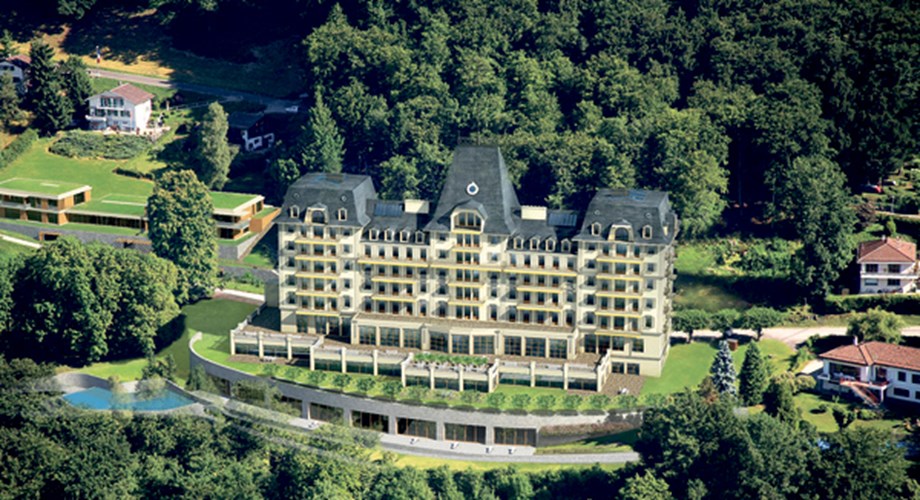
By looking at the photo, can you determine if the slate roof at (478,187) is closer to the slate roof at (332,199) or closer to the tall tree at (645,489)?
the slate roof at (332,199)

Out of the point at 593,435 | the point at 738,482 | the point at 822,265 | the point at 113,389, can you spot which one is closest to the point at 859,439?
the point at 738,482

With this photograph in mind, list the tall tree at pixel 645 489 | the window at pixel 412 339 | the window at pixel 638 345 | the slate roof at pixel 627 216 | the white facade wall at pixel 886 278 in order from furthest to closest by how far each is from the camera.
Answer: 1. the white facade wall at pixel 886 278
2. the window at pixel 412 339
3. the window at pixel 638 345
4. the slate roof at pixel 627 216
5. the tall tree at pixel 645 489

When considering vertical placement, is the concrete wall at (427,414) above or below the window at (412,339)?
below

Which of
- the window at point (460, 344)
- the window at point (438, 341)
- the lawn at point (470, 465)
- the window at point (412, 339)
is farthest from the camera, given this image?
the window at point (412, 339)

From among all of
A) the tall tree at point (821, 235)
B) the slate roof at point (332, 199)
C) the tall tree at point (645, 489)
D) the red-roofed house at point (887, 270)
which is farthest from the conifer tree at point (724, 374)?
the slate roof at point (332, 199)

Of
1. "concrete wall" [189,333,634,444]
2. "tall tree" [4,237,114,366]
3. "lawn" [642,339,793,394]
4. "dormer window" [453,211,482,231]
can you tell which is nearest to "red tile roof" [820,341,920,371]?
"lawn" [642,339,793,394]

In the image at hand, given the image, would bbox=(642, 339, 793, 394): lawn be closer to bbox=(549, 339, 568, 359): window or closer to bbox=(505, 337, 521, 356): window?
bbox=(549, 339, 568, 359): window
